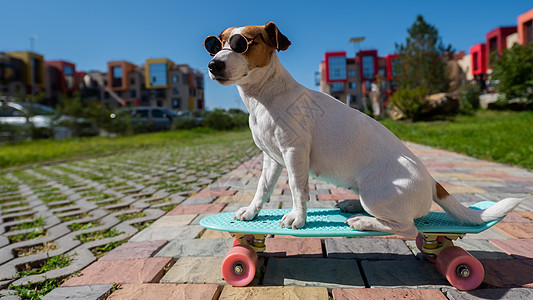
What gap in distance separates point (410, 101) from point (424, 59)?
42.2 feet

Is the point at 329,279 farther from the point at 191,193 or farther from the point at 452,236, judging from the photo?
the point at 191,193

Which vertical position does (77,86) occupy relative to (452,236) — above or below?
above

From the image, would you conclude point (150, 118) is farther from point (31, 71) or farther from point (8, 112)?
point (31, 71)

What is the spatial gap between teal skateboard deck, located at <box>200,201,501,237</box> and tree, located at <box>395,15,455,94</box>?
2460 centimetres

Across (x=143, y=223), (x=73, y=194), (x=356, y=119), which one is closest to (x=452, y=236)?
(x=356, y=119)

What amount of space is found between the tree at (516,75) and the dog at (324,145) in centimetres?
1618

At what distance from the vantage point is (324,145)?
1571 mm

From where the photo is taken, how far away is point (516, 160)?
498cm

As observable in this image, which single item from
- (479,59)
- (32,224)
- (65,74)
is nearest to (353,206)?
(32,224)

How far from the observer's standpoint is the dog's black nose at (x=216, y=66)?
1385mm

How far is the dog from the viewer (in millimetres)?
1474

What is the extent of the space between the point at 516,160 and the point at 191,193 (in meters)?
4.80

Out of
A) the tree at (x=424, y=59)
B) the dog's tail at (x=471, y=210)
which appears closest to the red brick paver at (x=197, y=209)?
the dog's tail at (x=471, y=210)

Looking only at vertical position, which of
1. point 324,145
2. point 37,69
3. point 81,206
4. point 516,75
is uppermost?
point 37,69
